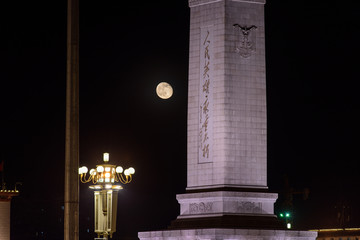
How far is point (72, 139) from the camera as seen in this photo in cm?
1366

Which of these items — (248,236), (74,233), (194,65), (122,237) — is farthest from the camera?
(122,237)

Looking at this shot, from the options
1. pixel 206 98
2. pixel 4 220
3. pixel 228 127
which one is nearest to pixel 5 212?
pixel 4 220

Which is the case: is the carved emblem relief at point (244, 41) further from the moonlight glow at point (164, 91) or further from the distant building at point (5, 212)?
the distant building at point (5, 212)

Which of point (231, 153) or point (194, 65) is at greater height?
point (194, 65)

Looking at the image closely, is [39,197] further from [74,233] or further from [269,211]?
[74,233]

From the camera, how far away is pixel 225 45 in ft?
82.1

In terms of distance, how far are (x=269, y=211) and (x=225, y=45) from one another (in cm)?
478

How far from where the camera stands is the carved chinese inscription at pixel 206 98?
25.2 metres

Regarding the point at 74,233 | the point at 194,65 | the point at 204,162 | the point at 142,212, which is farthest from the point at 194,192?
the point at 142,212

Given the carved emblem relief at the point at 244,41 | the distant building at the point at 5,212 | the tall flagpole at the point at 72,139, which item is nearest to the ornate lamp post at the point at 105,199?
the carved emblem relief at the point at 244,41

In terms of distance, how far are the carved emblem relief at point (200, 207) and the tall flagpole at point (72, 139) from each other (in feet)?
37.3

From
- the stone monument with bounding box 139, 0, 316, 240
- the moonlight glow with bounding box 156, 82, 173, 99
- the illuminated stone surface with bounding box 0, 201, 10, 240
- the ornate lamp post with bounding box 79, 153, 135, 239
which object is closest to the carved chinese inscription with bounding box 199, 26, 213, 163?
the stone monument with bounding box 139, 0, 316, 240

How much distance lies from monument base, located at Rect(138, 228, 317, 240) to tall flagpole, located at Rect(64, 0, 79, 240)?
1038cm

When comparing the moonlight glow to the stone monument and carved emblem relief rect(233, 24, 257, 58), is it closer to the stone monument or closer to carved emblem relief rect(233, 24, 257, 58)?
the stone monument
